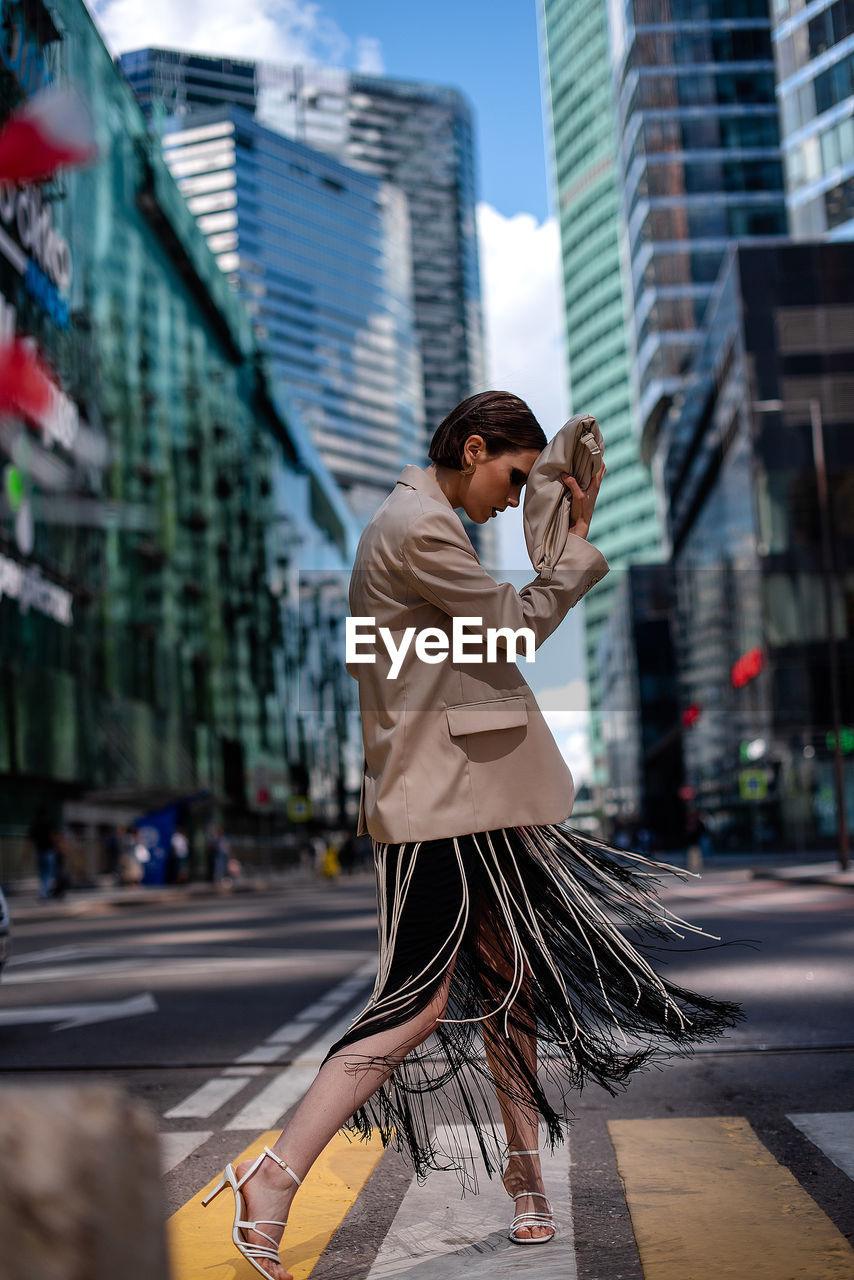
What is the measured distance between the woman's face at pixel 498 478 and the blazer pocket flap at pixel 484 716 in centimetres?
45

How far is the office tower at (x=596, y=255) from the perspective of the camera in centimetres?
15350

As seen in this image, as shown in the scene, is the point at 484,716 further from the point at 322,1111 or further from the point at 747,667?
the point at 747,667

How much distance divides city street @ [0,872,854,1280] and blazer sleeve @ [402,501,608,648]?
1.21 m

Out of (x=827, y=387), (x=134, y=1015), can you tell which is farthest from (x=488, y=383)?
(x=827, y=387)

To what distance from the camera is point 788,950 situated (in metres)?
10.3

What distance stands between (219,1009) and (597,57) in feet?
525

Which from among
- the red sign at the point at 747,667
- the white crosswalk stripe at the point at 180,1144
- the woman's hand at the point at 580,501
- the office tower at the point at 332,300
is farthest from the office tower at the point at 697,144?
the woman's hand at the point at 580,501

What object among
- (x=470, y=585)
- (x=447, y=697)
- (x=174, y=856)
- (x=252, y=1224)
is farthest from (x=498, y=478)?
(x=174, y=856)

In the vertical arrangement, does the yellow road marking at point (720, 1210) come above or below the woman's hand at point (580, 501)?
below

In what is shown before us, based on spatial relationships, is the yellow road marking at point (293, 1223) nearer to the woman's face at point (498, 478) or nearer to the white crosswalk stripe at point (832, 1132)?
the white crosswalk stripe at point (832, 1132)

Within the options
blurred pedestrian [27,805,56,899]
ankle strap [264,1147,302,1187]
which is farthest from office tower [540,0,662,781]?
ankle strap [264,1147,302,1187]

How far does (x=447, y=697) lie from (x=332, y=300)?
124m

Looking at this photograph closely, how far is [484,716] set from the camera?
9.39 ft

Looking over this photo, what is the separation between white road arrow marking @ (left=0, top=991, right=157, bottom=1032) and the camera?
25.4 ft
